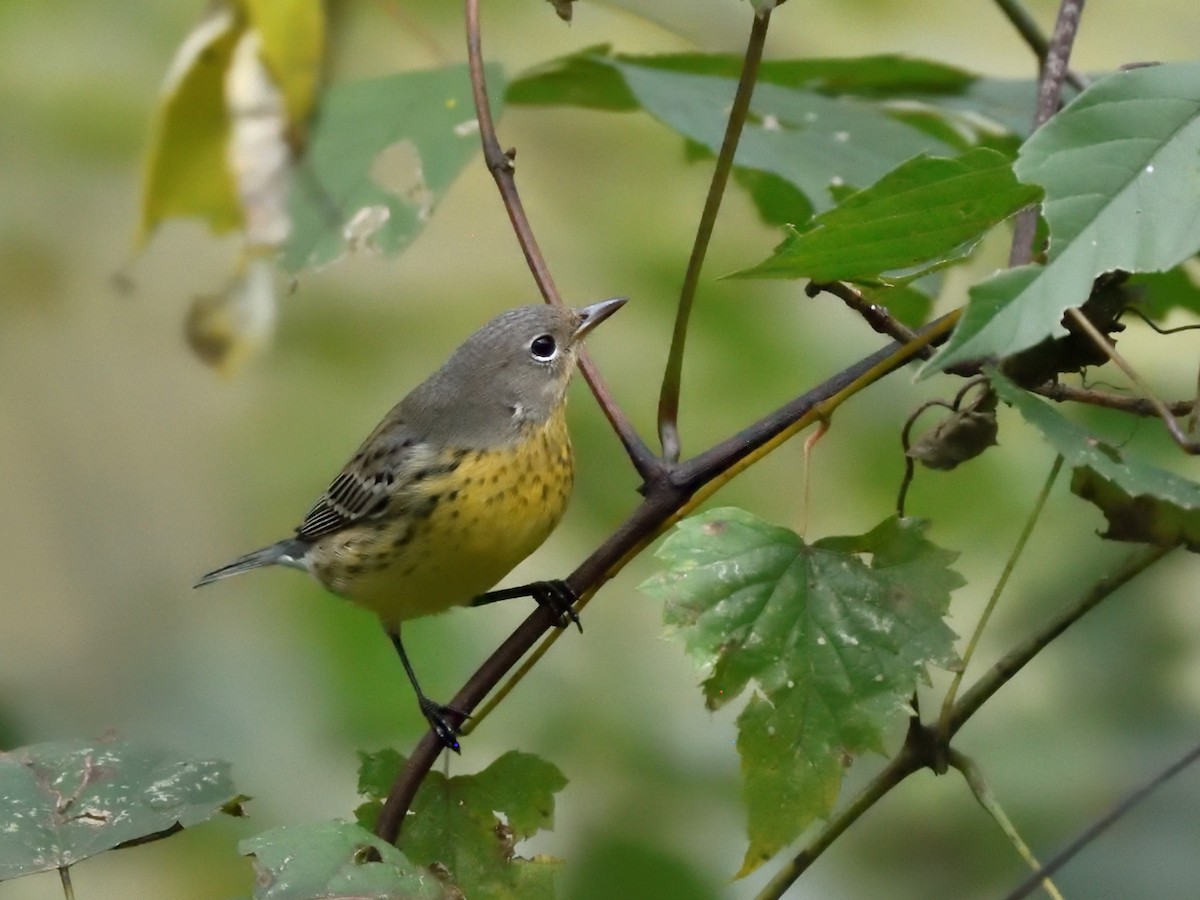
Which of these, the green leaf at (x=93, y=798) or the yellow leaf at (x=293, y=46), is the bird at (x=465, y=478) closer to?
the yellow leaf at (x=293, y=46)

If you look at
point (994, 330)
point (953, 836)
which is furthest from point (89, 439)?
point (994, 330)

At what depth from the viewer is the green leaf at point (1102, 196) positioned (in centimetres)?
116

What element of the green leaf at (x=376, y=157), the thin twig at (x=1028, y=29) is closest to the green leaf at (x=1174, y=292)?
the thin twig at (x=1028, y=29)

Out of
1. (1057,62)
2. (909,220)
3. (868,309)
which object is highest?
(1057,62)

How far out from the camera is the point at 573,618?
2.00 metres

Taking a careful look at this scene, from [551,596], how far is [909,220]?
108 centimetres

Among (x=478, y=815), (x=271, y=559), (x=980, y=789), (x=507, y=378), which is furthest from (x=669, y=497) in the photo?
(x=271, y=559)

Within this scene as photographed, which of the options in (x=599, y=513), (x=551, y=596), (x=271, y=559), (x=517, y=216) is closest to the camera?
(x=517, y=216)

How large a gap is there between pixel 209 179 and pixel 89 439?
513 centimetres

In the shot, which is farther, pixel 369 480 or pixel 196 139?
pixel 369 480

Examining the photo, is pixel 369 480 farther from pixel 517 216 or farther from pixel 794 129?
pixel 517 216

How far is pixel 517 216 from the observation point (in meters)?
1.85

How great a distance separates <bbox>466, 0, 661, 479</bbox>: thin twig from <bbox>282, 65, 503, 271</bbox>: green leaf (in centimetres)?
26

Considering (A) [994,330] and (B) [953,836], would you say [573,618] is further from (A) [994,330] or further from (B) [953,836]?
(B) [953,836]
